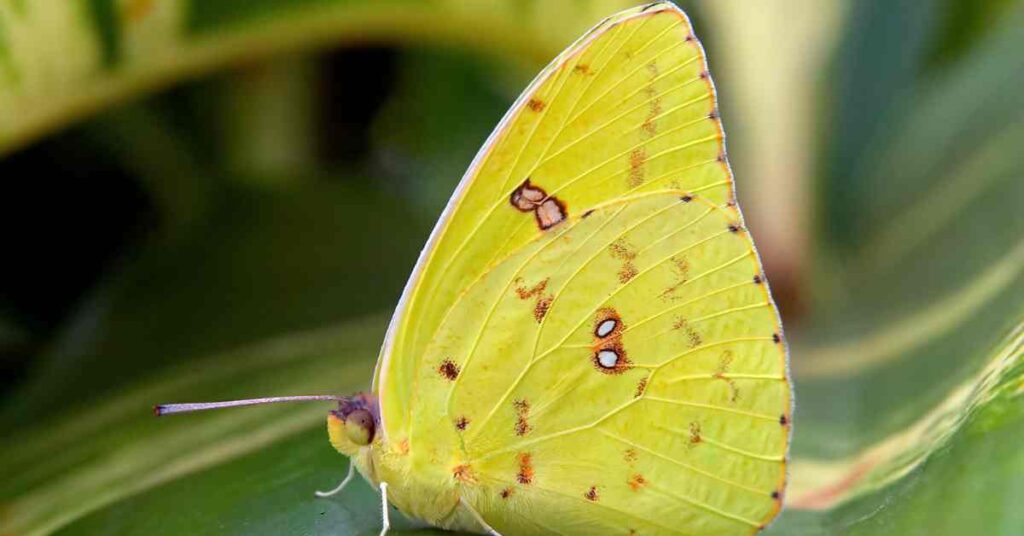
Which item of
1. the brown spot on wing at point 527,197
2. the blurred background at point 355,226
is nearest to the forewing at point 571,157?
the brown spot on wing at point 527,197

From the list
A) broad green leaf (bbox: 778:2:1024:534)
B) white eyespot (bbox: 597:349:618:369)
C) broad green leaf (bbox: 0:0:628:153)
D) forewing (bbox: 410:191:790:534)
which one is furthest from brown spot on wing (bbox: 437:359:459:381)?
broad green leaf (bbox: 0:0:628:153)

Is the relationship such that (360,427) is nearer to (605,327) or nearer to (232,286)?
(605,327)

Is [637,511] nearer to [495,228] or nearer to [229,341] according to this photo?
[495,228]

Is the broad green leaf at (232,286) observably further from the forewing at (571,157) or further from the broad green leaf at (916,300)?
the broad green leaf at (916,300)

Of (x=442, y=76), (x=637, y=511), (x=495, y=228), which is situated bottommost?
(x=637, y=511)

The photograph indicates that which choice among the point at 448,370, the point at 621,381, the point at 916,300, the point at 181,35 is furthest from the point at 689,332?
the point at 181,35

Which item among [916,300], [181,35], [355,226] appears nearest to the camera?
[181,35]

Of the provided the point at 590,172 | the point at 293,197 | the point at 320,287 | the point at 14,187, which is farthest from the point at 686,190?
the point at 14,187

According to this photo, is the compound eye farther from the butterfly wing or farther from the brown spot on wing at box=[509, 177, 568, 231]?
the brown spot on wing at box=[509, 177, 568, 231]
